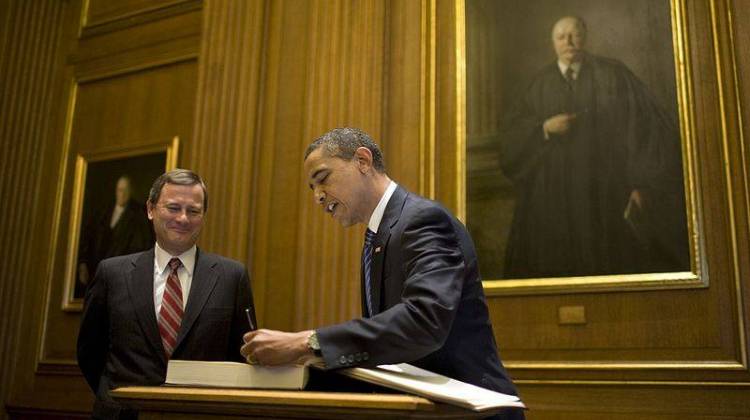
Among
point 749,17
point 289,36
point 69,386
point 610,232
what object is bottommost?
point 69,386

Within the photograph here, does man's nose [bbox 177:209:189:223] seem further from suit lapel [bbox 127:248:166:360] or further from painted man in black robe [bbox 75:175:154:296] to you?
painted man in black robe [bbox 75:175:154:296]

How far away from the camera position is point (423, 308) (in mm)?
1893

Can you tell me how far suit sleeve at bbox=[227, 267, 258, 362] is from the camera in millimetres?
3084

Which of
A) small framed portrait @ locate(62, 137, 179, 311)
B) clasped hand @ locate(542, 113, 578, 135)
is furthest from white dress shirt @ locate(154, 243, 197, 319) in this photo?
small framed portrait @ locate(62, 137, 179, 311)

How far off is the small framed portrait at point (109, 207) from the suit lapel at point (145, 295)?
254cm

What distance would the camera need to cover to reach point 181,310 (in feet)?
9.99

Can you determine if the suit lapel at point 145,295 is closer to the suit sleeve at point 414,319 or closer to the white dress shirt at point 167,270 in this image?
the white dress shirt at point 167,270

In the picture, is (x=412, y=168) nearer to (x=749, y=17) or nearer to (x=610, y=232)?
(x=610, y=232)

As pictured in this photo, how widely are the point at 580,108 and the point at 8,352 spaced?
450cm

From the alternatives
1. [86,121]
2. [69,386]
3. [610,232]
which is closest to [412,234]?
[610,232]

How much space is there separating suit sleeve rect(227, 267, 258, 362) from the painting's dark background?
1609mm

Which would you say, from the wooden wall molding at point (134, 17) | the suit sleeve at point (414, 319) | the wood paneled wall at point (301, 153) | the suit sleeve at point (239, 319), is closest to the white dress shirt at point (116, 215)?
the wood paneled wall at point (301, 153)

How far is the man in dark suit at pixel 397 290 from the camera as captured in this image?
1.82m

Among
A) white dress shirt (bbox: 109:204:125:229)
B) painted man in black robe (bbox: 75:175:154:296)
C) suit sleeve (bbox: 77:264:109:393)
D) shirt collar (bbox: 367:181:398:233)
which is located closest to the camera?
shirt collar (bbox: 367:181:398:233)
